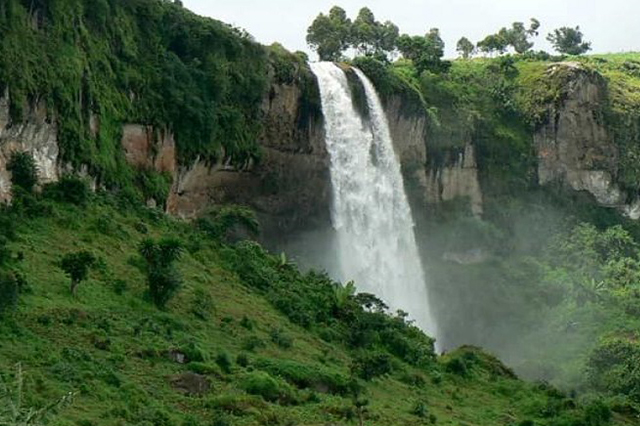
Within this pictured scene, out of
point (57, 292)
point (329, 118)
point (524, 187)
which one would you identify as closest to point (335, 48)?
point (524, 187)

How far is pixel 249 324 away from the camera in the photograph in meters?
30.4

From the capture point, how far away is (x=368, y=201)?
1887 inches

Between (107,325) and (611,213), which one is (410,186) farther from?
(107,325)

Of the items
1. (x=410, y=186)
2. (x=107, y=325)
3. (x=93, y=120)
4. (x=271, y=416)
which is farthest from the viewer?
(x=410, y=186)

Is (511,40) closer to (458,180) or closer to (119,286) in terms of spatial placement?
(458,180)

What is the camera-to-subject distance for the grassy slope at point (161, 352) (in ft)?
71.9

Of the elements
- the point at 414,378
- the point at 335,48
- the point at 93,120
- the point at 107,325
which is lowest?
the point at 414,378

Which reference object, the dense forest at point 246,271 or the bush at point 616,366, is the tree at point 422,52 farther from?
the bush at point 616,366

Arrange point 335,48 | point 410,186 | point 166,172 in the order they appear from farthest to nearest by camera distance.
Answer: point 335,48
point 410,186
point 166,172

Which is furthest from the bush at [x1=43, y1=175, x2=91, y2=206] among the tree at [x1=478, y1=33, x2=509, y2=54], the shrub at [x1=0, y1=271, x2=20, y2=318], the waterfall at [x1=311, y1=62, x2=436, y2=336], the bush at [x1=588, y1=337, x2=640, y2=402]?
the tree at [x1=478, y1=33, x2=509, y2=54]

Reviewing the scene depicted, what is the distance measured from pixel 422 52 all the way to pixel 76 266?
141ft

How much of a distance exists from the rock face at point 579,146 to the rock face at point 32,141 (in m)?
34.2

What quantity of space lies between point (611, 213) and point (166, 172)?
32000 millimetres

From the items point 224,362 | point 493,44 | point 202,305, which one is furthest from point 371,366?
point 493,44
